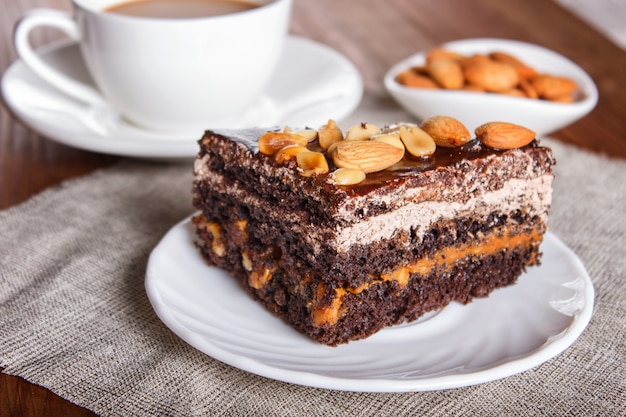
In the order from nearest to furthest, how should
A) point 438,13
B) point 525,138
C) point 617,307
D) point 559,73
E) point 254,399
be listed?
point 254,399 < point 525,138 < point 617,307 < point 559,73 < point 438,13

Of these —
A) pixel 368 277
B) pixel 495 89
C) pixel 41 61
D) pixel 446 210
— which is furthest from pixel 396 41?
pixel 368 277

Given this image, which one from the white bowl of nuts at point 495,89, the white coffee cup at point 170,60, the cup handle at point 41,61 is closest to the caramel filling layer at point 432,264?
the white bowl of nuts at point 495,89

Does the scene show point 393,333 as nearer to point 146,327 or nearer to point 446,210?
point 446,210

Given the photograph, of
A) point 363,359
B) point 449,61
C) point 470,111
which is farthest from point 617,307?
point 449,61

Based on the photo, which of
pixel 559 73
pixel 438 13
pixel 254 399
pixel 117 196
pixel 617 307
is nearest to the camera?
pixel 254 399

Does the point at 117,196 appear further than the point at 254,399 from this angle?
Yes

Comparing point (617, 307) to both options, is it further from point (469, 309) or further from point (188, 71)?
point (188, 71)
